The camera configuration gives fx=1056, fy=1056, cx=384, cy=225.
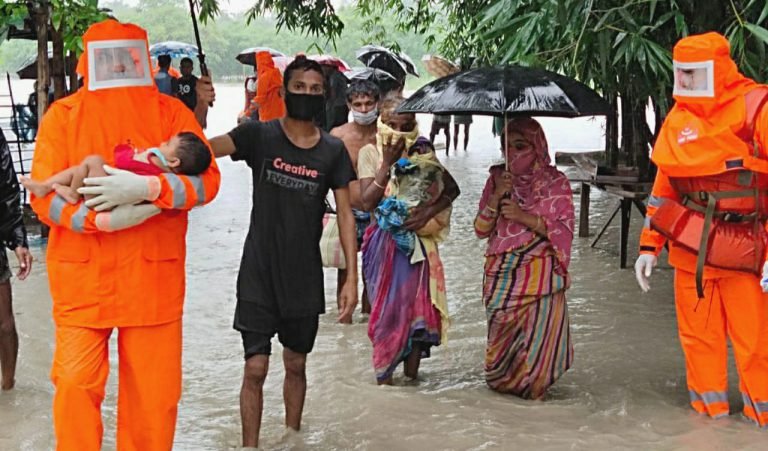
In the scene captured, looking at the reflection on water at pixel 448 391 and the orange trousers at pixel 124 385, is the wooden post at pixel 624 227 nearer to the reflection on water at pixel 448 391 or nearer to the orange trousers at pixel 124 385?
the reflection on water at pixel 448 391

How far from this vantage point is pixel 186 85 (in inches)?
543

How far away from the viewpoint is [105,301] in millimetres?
4055

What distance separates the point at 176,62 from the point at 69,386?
46.7 feet

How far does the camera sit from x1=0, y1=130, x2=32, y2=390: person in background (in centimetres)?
552

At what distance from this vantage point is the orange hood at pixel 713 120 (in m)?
5.06

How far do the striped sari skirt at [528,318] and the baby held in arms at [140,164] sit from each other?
7.10 ft

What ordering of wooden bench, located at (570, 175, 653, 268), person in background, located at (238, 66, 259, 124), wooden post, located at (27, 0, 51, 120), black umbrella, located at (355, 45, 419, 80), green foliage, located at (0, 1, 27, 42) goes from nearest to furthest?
green foliage, located at (0, 1, 27, 42)
wooden post, located at (27, 0, 51, 120)
wooden bench, located at (570, 175, 653, 268)
person in background, located at (238, 66, 259, 124)
black umbrella, located at (355, 45, 419, 80)

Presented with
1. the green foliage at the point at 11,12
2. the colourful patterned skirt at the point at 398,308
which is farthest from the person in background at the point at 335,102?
the colourful patterned skirt at the point at 398,308

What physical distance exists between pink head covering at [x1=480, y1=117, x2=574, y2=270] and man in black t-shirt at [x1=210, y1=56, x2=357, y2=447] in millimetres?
1249

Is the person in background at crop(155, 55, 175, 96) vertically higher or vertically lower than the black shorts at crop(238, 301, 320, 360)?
higher

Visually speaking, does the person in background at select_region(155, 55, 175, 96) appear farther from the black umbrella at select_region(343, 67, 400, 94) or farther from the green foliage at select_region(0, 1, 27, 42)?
the green foliage at select_region(0, 1, 27, 42)

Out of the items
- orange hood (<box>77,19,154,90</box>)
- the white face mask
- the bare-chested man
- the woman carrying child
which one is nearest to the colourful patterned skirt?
the woman carrying child

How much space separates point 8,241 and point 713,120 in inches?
144

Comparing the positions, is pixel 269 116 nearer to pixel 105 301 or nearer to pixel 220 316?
pixel 220 316
